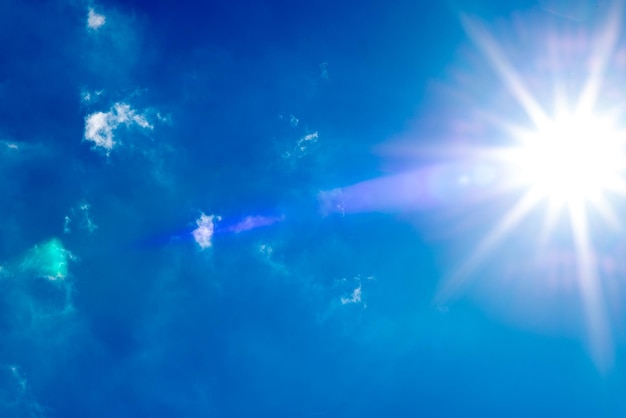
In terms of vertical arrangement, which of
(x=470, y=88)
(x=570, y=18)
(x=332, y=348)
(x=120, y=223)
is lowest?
(x=332, y=348)

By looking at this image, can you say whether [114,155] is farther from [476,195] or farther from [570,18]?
[570,18]

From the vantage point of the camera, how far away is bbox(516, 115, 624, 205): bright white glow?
320 ft

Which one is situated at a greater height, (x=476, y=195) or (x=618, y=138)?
(x=618, y=138)

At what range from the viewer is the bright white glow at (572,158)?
97438 mm

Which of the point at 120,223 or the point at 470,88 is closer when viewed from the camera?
the point at 120,223

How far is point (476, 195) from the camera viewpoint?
10069cm

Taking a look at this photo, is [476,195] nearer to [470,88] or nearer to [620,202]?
[470,88]

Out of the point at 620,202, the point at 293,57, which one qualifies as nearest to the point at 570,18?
the point at 620,202

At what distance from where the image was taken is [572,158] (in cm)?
9800

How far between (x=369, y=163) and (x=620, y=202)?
181 feet

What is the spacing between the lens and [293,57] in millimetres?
100812

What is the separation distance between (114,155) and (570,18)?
103238mm

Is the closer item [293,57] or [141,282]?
[141,282]

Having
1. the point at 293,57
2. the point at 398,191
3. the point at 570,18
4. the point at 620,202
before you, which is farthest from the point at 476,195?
the point at 293,57
